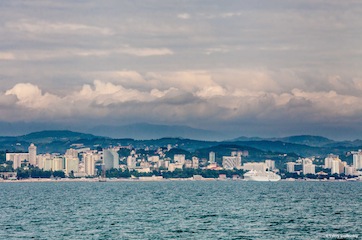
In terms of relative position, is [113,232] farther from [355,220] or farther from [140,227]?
[355,220]

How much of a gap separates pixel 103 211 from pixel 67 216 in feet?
35.2

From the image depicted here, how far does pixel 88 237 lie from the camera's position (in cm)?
7581

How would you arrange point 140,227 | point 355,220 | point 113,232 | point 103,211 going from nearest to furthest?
point 113,232 → point 140,227 → point 355,220 → point 103,211

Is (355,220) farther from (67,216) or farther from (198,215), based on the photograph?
(67,216)

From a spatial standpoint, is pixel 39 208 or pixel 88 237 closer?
pixel 88 237

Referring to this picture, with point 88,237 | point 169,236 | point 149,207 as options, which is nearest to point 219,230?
point 169,236

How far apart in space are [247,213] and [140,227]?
77.3 ft

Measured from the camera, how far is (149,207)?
122 metres

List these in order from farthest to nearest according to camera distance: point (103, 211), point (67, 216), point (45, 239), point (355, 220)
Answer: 1. point (103, 211)
2. point (67, 216)
3. point (355, 220)
4. point (45, 239)

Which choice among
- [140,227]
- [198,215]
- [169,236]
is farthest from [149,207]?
[169,236]

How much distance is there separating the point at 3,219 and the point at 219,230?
98.2 ft

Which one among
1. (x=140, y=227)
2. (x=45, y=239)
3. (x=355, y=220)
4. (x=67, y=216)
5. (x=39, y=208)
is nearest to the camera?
(x=45, y=239)

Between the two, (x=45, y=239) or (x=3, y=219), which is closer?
(x=45, y=239)

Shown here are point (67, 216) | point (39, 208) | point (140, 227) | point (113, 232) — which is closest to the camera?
point (113, 232)
